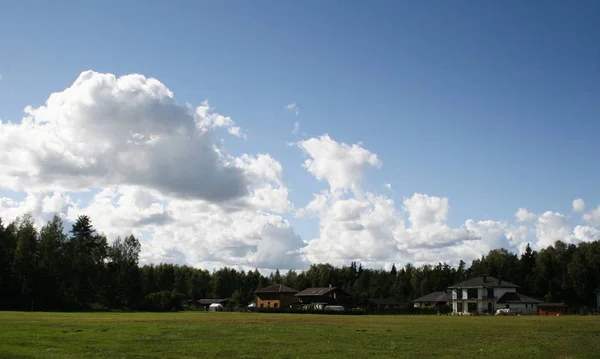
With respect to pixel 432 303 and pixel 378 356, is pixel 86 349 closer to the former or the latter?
pixel 378 356

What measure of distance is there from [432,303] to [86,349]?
416 ft

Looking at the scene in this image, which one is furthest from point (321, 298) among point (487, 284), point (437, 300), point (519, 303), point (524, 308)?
point (524, 308)

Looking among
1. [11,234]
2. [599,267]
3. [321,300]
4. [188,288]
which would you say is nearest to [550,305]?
[599,267]

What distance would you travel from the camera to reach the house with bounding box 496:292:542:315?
4235 inches

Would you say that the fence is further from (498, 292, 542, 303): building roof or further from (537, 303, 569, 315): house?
(537, 303, 569, 315): house

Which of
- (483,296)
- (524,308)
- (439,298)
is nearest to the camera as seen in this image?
(524,308)

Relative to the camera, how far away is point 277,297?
13575cm

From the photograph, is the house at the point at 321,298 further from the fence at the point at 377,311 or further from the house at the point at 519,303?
the house at the point at 519,303

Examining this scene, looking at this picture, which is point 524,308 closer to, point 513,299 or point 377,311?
point 513,299

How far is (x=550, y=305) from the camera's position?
102812mm

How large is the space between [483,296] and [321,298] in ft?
122

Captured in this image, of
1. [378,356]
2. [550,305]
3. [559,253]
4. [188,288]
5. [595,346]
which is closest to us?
[378,356]

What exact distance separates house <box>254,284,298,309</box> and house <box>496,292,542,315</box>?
5049cm

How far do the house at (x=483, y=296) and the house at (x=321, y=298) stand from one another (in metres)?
28.3
